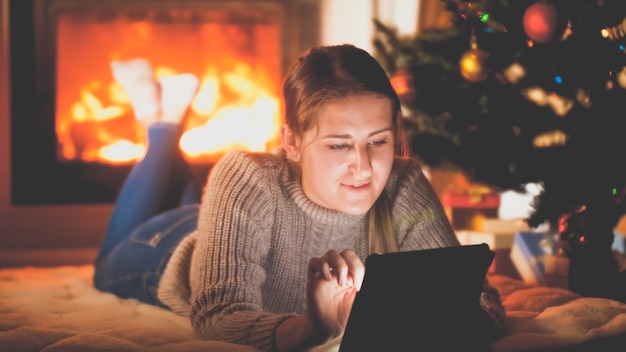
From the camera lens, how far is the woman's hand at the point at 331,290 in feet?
2.79

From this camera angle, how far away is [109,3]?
2.90 meters

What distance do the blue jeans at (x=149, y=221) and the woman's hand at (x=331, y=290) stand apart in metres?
0.68

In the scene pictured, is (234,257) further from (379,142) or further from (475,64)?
(475,64)

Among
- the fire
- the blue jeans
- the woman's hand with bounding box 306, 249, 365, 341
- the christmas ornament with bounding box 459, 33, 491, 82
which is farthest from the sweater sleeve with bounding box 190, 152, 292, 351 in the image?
the fire

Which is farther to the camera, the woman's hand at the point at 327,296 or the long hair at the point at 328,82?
the long hair at the point at 328,82

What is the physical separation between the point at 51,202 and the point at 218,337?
7.02ft

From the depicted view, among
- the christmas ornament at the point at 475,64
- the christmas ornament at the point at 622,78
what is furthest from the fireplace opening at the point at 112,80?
the christmas ornament at the point at 475,64

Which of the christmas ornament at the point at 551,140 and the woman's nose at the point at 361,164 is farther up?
the woman's nose at the point at 361,164

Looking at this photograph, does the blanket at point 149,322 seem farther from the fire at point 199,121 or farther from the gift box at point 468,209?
the fire at point 199,121

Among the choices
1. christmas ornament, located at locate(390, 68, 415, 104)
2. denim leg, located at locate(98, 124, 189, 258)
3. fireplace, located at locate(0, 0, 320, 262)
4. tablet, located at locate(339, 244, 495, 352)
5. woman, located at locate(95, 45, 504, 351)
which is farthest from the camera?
fireplace, located at locate(0, 0, 320, 262)

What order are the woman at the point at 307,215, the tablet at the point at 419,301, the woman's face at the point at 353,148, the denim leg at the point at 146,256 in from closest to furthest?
the tablet at the point at 419,301
the woman at the point at 307,215
the woman's face at the point at 353,148
the denim leg at the point at 146,256

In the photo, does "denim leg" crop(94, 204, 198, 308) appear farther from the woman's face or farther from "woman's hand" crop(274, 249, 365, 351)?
"woman's hand" crop(274, 249, 365, 351)

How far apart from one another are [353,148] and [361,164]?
3 cm

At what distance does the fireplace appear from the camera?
9.45 feet
